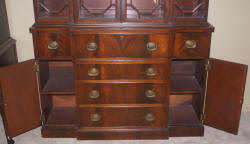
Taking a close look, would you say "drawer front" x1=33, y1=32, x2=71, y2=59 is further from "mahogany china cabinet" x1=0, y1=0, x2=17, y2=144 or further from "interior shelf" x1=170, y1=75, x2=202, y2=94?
"interior shelf" x1=170, y1=75, x2=202, y2=94

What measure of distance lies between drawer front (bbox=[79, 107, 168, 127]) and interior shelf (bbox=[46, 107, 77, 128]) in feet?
0.56

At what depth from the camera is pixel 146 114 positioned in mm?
2672

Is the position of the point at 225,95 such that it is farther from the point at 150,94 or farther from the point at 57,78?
the point at 57,78

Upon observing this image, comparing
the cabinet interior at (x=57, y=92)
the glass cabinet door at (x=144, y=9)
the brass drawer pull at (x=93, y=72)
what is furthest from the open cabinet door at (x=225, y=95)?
the cabinet interior at (x=57, y=92)

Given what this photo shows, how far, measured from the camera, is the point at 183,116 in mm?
2920

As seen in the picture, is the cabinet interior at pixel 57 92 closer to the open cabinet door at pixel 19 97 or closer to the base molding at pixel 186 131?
the open cabinet door at pixel 19 97

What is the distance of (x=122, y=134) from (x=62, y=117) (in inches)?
25.6

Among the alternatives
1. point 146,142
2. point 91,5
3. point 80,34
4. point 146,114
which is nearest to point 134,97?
point 146,114

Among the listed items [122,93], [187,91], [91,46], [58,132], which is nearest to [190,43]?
[187,91]

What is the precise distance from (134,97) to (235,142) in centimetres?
107

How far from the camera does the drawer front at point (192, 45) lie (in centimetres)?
246

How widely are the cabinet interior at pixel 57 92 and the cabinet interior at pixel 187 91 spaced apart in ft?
3.34

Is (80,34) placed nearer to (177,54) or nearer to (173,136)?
(177,54)

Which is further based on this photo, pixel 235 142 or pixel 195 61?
pixel 195 61
